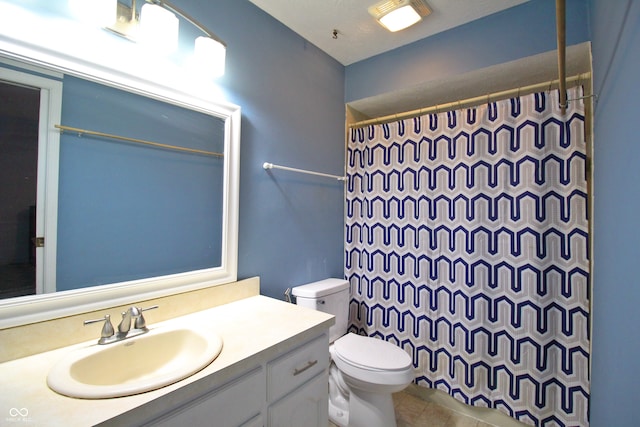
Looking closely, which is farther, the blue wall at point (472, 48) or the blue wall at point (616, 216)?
the blue wall at point (472, 48)

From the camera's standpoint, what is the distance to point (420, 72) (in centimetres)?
191

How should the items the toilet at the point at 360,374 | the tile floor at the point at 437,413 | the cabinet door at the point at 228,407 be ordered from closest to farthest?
the cabinet door at the point at 228,407
the toilet at the point at 360,374
the tile floor at the point at 437,413

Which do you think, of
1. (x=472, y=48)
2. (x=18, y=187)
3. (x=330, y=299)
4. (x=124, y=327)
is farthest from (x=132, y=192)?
(x=472, y=48)

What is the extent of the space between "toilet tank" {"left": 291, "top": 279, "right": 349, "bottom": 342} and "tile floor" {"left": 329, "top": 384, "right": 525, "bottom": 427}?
56 cm

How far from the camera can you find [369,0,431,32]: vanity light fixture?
153 cm

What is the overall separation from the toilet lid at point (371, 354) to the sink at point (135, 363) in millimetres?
849

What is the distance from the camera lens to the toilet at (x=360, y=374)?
4.69 ft

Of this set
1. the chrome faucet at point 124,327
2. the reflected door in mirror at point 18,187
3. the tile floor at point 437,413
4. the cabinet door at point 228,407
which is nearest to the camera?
the cabinet door at point 228,407

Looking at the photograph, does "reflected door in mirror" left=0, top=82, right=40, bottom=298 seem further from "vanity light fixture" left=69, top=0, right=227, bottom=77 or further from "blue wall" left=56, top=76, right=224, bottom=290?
"vanity light fixture" left=69, top=0, right=227, bottom=77

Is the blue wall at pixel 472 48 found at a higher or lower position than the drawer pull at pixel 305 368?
higher

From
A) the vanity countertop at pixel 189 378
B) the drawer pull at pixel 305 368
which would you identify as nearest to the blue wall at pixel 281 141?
the vanity countertop at pixel 189 378

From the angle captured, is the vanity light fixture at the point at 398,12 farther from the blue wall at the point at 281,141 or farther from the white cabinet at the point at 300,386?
the white cabinet at the point at 300,386

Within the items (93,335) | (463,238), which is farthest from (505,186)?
(93,335)

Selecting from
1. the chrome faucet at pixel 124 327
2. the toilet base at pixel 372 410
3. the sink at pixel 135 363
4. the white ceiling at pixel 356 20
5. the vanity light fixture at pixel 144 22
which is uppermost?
the white ceiling at pixel 356 20
